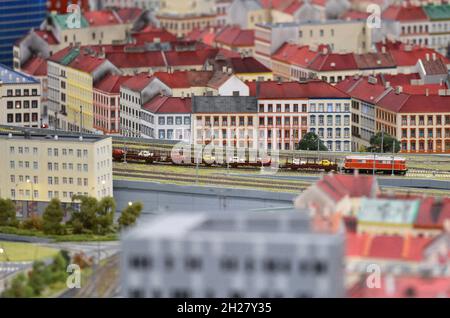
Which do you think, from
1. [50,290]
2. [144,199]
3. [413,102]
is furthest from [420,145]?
[50,290]

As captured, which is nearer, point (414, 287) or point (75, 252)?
point (414, 287)

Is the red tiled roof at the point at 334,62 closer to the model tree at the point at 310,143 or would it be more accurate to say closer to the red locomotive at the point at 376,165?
the model tree at the point at 310,143

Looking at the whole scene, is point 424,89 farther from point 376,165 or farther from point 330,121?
point 376,165

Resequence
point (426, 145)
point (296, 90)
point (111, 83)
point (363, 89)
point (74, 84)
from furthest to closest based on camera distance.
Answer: point (74, 84), point (111, 83), point (363, 89), point (296, 90), point (426, 145)

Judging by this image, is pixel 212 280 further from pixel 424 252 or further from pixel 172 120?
pixel 172 120

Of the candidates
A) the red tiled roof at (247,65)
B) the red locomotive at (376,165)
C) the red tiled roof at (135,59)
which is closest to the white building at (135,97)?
the red tiled roof at (135,59)

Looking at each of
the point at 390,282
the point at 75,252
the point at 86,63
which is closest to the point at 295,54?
the point at 86,63
